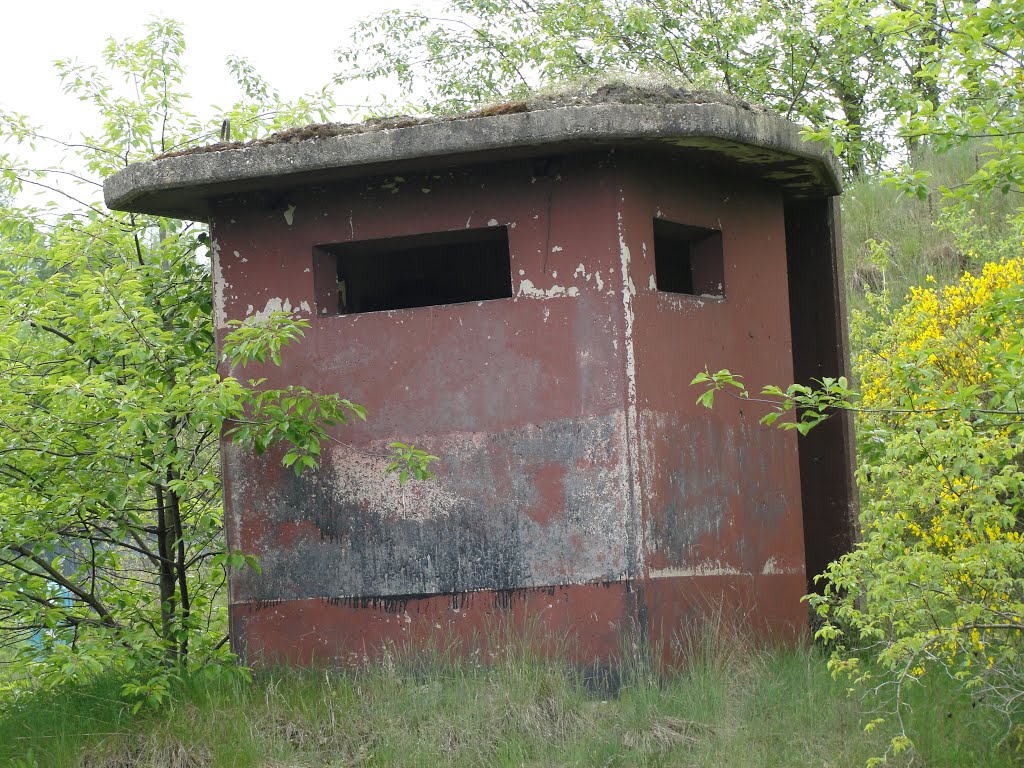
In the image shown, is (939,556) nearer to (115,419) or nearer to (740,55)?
(115,419)

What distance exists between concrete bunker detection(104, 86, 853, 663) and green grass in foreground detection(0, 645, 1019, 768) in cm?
31

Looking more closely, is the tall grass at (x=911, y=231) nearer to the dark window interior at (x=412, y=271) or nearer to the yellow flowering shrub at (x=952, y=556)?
the dark window interior at (x=412, y=271)

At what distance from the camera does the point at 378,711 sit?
507 cm

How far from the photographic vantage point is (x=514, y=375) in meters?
5.59

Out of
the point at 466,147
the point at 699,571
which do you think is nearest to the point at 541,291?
the point at 466,147

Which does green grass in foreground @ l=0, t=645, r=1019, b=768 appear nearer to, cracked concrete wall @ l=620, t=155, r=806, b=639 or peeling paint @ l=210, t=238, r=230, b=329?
cracked concrete wall @ l=620, t=155, r=806, b=639

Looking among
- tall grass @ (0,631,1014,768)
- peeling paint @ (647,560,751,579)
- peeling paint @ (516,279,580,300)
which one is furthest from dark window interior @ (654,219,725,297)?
tall grass @ (0,631,1014,768)

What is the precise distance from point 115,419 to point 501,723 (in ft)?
7.41

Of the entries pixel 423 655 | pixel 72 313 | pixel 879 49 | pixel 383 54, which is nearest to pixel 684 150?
pixel 423 655

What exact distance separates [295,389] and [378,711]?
1.57 meters

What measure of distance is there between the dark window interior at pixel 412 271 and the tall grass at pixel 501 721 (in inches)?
74.2

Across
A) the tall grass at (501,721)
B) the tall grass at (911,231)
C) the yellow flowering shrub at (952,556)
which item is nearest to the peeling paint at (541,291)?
the yellow flowering shrub at (952,556)

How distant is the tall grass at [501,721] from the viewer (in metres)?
4.71

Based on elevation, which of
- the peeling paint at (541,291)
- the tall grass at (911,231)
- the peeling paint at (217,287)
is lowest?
the peeling paint at (541,291)
